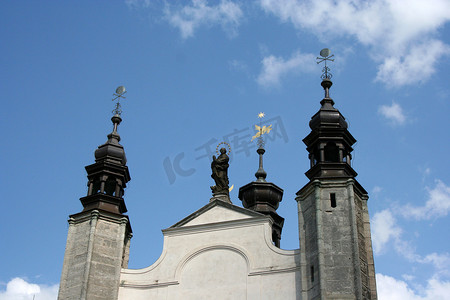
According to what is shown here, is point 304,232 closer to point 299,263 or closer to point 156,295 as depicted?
point 299,263

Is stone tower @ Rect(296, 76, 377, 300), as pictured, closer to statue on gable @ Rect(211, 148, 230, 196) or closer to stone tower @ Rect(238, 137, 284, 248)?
statue on gable @ Rect(211, 148, 230, 196)

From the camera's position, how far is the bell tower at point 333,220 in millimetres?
24016

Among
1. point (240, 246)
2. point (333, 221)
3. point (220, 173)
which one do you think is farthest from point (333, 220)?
point (220, 173)

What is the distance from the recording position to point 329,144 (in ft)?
90.8

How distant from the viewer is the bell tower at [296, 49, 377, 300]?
78.8ft

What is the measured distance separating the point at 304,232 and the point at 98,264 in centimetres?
680

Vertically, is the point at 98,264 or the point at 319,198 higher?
the point at 319,198

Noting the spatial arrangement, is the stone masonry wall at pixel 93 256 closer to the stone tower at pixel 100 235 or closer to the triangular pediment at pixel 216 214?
the stone tower at pixel 100 235

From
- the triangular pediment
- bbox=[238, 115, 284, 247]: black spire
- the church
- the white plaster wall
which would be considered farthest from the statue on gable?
bbox=[238, 115, 284, 247]: black spire

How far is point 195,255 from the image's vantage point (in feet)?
89.1

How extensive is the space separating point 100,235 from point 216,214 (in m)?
3.92

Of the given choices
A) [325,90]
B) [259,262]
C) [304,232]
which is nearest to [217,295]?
[259,262]

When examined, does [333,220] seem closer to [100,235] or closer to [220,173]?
[220,173]

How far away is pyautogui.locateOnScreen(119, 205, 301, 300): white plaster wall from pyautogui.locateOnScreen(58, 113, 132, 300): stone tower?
695 millimetres
